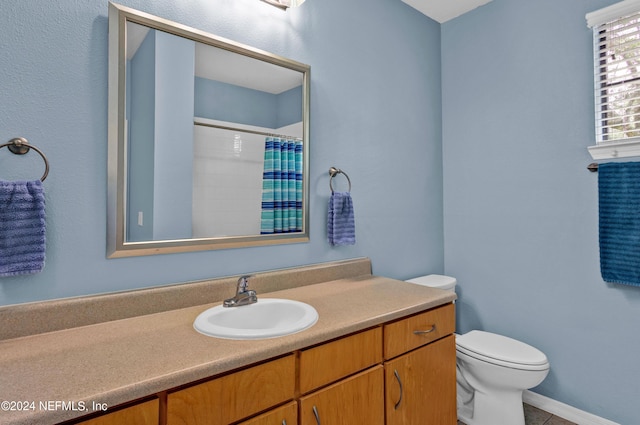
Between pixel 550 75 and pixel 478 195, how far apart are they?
822 millimetres

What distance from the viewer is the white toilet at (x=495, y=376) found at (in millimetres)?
1644

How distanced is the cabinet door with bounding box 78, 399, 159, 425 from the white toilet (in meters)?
1.59

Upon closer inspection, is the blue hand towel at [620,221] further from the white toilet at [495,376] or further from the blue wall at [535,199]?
the white toilet at [495,376]

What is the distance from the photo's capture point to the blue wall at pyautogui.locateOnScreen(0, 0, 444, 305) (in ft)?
3.49

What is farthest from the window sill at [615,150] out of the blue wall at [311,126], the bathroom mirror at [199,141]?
the bathroom mirror at [199,141]

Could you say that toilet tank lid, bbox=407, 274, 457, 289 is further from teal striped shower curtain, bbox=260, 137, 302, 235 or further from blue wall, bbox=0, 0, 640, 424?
teal striped shower curtain, bbox=260, 137, 302, 235

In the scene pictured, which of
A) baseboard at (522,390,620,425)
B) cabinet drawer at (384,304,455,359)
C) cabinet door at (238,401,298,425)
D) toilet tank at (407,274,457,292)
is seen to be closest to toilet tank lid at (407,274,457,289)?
toilet tank at (407,274,457,292)

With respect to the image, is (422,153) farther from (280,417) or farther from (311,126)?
(280,417)

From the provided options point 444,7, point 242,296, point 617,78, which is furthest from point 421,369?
point 444,7

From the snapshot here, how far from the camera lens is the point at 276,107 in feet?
5.29

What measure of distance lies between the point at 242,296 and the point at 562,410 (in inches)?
77.4

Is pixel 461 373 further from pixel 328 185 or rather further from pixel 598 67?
pixel 598 67

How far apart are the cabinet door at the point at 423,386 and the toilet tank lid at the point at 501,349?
1.03 ft

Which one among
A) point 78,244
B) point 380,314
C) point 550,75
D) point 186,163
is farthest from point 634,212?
point 78,244
